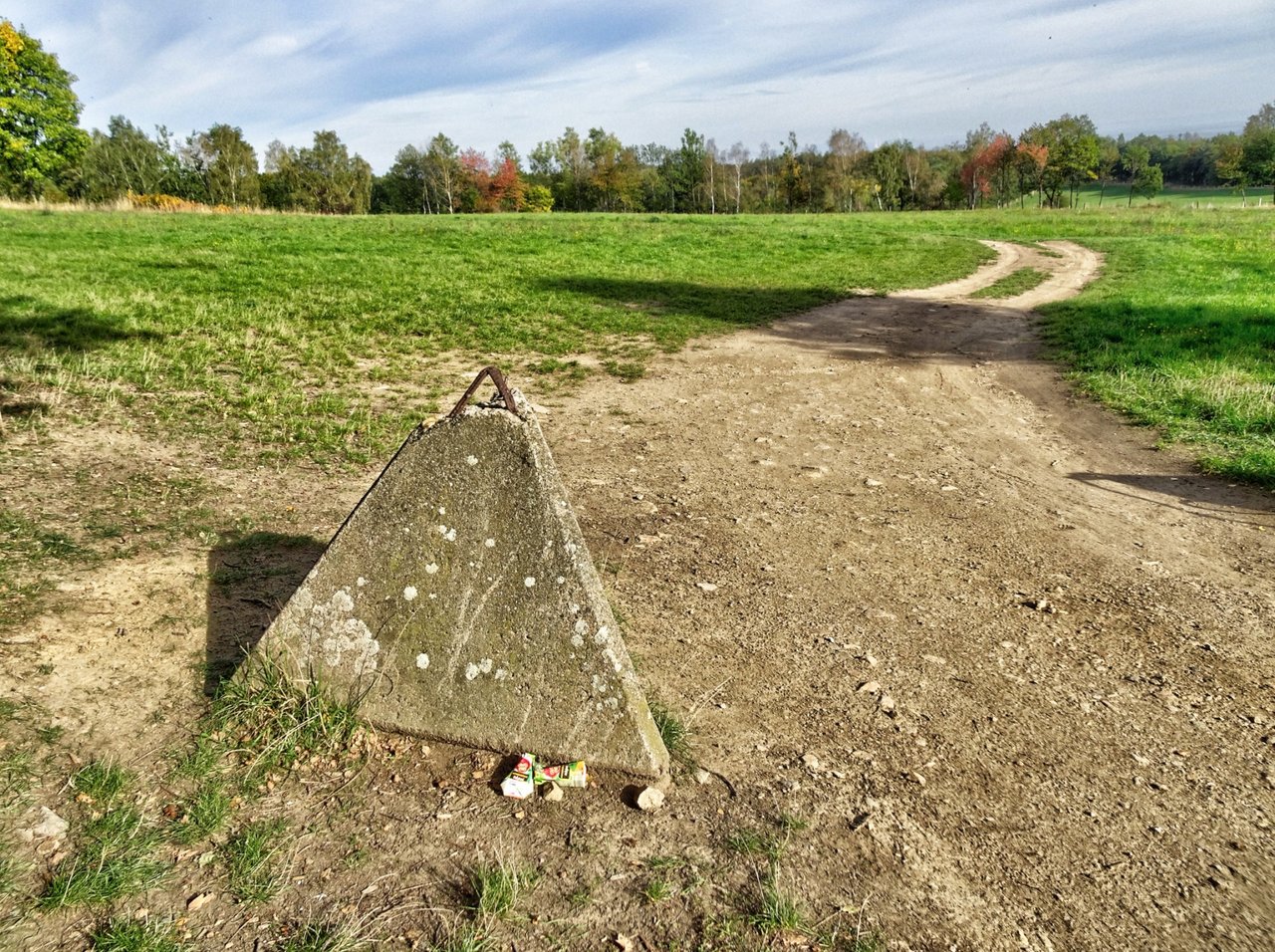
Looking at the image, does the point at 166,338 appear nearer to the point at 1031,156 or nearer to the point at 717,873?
the point at 717,873

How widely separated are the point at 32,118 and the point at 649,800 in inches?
2521

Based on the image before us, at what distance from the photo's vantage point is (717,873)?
2707mm

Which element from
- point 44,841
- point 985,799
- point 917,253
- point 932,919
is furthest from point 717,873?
point 917,253

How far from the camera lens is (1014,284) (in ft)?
62.2

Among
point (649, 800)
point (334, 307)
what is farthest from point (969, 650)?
point (334, 307)

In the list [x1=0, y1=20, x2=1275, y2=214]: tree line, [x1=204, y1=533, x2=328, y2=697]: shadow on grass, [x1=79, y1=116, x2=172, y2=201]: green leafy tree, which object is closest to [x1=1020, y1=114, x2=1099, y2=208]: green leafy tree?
[x1=0, y1=20, x2=1275, y2=214]: tree line

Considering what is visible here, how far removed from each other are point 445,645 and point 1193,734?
10.4 ft

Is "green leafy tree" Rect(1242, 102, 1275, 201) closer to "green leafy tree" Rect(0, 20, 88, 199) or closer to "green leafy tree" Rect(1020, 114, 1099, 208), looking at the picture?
"green leafy tree" Rect(1020, 114, 1099, 208)

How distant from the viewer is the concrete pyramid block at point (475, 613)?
3.13m

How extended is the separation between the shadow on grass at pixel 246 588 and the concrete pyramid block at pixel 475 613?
0.53 metres

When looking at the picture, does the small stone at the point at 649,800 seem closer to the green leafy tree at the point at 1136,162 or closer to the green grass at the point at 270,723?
the green grass at the point at 270,723

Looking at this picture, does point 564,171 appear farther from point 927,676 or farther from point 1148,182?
point 927,676

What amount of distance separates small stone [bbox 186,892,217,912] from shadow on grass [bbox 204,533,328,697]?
42.2 inches

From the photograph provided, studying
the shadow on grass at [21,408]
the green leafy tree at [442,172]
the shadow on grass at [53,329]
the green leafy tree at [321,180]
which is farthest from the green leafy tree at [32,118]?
the shadow on grass at [21,408]
